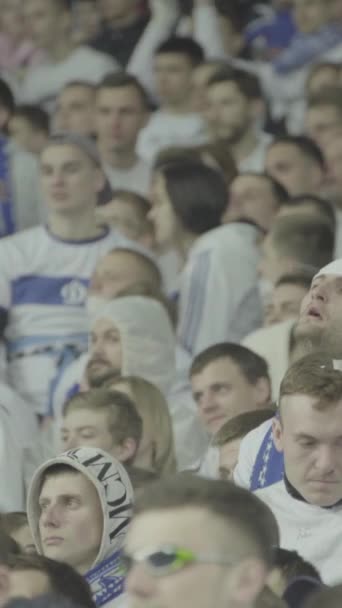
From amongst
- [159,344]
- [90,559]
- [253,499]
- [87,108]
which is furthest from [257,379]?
[87,108]

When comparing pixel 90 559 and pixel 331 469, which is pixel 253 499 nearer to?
pixel 331 469

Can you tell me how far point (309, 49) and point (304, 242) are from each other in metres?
3.95

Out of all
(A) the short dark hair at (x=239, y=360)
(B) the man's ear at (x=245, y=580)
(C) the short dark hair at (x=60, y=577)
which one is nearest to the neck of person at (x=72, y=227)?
(A) the short dark hair at (x=239, y=360)

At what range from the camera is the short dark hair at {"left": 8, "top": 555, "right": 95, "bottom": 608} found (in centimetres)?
462

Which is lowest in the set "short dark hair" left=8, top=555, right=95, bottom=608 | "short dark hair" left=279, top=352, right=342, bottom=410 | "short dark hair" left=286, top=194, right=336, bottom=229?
"short dark hair" left=286, top=194, right=336, bottom=229

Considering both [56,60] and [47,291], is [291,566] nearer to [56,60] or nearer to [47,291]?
[47,291]

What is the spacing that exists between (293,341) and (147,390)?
0.57 m

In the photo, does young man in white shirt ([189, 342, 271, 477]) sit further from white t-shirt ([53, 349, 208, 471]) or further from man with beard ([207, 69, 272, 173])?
man with beard ([207, 69, 272, 173])

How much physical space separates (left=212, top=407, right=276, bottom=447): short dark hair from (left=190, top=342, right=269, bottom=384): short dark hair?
0.68 metres

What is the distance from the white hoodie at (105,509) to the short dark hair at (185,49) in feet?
19.9

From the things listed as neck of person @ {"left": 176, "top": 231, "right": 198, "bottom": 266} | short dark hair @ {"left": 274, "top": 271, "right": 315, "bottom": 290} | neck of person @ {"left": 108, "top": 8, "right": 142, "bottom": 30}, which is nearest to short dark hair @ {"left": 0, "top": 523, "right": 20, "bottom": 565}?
short dark hair @ {"left": 274, "top": 271, "right": 315, "bottom": 290}

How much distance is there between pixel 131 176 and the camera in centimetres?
1070

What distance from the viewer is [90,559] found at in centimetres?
554

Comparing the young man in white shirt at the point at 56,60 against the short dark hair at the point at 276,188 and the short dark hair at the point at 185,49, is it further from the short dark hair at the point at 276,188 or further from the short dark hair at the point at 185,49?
the short dark hair at the point at 276,188
